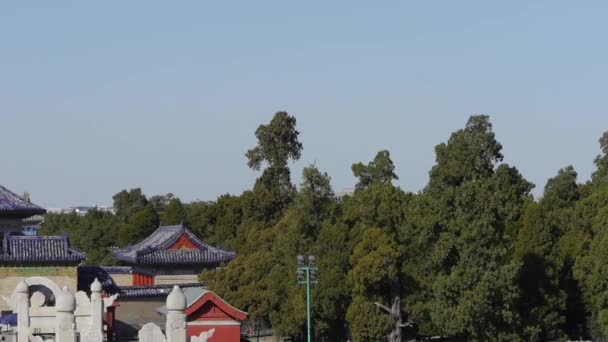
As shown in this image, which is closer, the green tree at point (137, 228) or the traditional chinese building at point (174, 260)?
the traditional chinese building at point (174, 260)

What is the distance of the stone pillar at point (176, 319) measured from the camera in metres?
15.2

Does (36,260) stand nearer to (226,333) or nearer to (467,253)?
(226,333)

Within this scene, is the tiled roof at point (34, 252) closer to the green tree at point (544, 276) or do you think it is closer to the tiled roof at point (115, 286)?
the tiled roof at point (115, 286)

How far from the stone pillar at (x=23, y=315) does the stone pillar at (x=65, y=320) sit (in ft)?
16.3

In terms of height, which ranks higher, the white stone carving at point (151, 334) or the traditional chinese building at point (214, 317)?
the traditional chinese building at point (214, 317)

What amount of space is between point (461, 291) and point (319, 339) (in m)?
7.06

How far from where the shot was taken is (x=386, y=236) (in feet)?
113

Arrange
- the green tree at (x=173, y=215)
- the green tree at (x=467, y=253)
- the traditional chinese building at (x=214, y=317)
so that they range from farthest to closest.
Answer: the green tree at (x=173, y=215) < the green tree at (x=467, y=253) < the traditional chinese building at (x=214, y=317)

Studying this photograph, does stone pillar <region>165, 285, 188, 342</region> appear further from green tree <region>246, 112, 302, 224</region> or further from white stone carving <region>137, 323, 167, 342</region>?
green tree <region>246, 112, 302, 224</region>

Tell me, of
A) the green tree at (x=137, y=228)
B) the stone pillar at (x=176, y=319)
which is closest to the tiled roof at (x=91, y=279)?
the stone pillar at (x=176, y=319)

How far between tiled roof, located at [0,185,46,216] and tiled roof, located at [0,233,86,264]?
7.63 ft

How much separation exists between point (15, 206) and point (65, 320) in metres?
23.4

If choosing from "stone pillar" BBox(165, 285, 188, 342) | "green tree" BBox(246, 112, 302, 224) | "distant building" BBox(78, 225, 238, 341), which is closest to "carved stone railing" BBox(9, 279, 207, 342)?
"stone pillar" BBox(165, 285, 188, 342)

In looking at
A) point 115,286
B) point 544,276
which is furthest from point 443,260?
point 115,286
